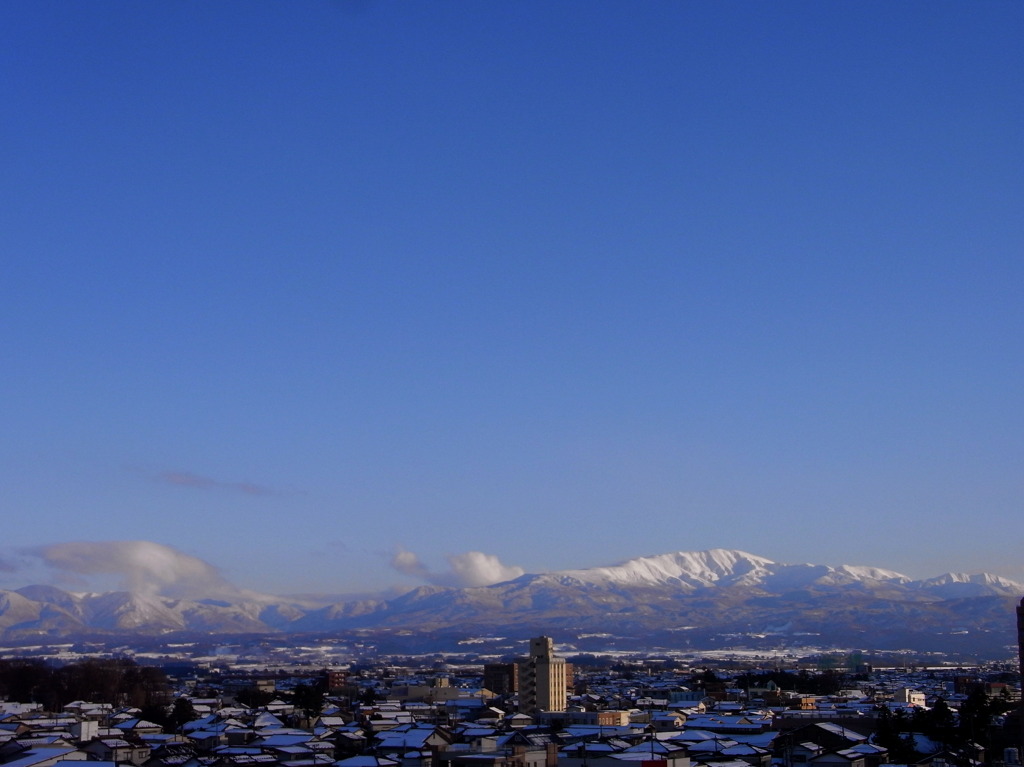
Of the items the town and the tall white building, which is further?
the tall white building

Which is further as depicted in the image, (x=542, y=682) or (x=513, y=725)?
(x=542, y=682)

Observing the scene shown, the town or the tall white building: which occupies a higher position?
the tall white building

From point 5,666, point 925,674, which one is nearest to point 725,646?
point 925,674

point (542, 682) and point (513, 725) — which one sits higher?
point (542, 682)

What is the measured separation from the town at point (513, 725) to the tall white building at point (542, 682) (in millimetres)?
80

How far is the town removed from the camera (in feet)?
120

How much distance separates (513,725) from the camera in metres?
49.0

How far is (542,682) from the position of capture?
62.8 meters

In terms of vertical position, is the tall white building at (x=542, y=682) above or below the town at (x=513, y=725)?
above

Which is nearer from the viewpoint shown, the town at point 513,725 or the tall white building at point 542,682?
the town at point 513,725

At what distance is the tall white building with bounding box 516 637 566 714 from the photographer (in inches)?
2453

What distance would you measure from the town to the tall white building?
80 mm

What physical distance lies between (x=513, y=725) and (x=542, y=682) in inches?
550

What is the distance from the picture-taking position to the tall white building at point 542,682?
6231 cm
